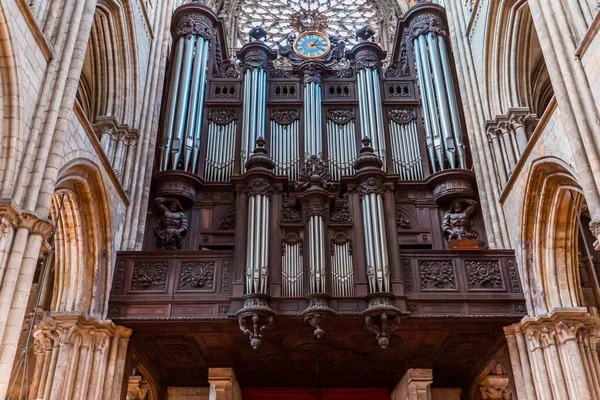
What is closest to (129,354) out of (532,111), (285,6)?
(532,111)

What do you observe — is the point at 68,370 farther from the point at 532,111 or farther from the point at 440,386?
the point at 532,111

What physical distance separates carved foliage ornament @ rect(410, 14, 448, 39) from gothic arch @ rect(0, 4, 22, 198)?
1120 centimetres

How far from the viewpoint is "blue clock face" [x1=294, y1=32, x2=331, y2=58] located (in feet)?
57.4

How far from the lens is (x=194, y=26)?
53.8 ft

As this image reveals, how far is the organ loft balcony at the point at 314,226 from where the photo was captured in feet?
35.9

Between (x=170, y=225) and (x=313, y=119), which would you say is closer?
(x=170, y=225)

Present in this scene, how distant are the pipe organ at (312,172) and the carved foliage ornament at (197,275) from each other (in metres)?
0.04

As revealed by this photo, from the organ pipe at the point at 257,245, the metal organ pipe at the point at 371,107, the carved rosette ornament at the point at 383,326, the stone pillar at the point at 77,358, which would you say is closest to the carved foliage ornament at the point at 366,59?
the metal organ pipe at the point at 371,107

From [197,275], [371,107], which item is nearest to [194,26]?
[371,107]

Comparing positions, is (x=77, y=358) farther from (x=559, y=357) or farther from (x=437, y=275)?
(x=559, y=357)

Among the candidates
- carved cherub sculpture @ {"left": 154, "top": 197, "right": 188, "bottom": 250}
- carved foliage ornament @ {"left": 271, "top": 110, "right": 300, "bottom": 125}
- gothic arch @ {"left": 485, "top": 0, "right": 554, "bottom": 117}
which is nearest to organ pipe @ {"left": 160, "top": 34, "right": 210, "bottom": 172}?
carved cherub sculpture @ {"left": 154, "top": 197, "right": 188, "bottom": 250}

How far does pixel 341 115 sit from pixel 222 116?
2.92m

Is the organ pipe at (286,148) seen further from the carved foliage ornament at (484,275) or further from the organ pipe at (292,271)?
the carved foliage ornament at (484,275)

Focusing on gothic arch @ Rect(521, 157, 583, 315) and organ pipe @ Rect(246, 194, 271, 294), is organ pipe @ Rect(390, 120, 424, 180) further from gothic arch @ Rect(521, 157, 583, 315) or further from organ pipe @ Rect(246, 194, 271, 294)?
organ pipe @ Rect(246, 194, 271, 294)
